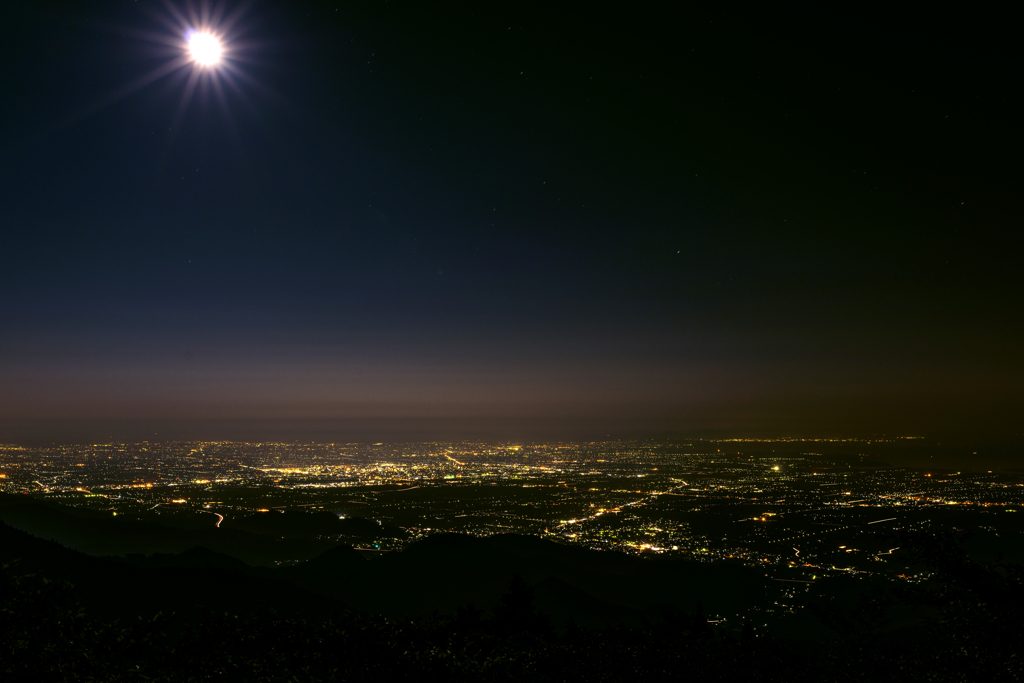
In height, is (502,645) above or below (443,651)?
below

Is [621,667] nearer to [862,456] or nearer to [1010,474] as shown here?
[1010,474]

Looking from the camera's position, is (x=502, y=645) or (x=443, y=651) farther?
(x=502, y=645)

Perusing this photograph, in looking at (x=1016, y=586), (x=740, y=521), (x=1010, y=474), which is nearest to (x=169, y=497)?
(x=740, y=521)

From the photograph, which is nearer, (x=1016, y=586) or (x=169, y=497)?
(x=1016, y=586)

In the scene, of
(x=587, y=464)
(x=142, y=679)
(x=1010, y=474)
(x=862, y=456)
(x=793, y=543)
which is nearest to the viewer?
(x=142, y=679)

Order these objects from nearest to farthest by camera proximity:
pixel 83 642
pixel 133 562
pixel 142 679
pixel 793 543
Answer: pixel 142 679
pixel 83 642
pixel 133 562
pixel 793 543

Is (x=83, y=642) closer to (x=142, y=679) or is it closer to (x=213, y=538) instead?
(x=142, y=679)

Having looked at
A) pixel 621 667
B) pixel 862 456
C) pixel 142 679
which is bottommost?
pixel 862 456

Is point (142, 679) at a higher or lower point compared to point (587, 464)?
higher

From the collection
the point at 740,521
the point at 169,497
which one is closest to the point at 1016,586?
the point at 740,521
